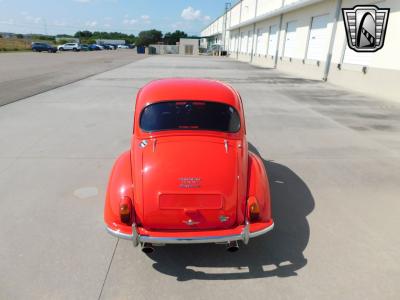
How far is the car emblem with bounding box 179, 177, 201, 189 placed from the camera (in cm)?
301

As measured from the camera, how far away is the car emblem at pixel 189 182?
3006 millimetres

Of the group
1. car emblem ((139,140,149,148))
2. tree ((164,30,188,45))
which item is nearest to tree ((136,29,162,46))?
tree ((164,30,188,45))

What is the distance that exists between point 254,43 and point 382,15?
25.7 metres

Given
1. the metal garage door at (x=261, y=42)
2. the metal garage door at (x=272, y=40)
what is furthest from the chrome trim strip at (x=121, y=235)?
the metal garage door at (x=261, y=42)

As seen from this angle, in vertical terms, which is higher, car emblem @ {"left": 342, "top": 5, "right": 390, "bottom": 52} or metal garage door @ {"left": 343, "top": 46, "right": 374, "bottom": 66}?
car emblem @ {"left": 342, "top": 5, "right": 390, "bottom": 52}

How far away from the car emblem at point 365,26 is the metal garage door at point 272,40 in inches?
512

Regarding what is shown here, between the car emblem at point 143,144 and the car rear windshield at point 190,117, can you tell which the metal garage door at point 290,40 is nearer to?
the car rear windshield at point 190,117

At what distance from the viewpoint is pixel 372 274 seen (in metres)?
3.05

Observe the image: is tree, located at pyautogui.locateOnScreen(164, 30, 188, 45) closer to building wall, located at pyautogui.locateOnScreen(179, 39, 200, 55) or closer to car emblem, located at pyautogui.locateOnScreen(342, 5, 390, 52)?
building wall, located at pyautogui.locateOnScreen(179, 39, 200, 55)

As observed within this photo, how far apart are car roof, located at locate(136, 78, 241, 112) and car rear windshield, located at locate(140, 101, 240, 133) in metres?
0.08

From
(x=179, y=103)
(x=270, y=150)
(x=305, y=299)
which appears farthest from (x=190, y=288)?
(x=270, y=150)

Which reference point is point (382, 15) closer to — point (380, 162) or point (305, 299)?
point (380, 162)

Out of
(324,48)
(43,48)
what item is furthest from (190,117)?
(43,48)

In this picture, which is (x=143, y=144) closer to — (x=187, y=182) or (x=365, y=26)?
(x=187, y=182)
